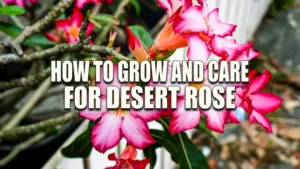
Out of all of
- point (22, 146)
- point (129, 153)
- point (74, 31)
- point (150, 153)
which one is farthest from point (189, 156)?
point (22, 146)

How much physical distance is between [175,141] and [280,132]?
1.47 metres

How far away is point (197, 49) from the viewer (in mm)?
560

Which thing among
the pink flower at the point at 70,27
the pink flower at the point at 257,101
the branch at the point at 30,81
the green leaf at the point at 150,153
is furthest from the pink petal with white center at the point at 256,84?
the pink flower at the point at 70,27

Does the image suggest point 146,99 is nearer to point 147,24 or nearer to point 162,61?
point 162,61

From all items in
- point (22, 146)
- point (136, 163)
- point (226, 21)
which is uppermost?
point (136, 163)

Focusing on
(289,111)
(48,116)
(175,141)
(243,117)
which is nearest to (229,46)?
(175,141)

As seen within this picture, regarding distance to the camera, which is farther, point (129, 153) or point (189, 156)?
point (189, 156)

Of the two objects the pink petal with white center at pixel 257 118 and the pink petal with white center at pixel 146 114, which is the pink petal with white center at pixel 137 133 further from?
the pink petal with white center at pixel 257 118

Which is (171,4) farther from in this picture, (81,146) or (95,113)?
A: (81,146)

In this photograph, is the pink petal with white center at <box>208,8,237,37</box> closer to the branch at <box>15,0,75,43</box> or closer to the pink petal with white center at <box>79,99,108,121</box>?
the pink petal with white center at <box>79,99,108,121</box>

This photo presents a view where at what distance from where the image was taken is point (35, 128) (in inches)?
41.1

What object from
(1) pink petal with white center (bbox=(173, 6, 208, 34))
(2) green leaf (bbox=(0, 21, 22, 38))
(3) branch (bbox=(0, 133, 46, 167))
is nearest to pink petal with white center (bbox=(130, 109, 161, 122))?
(1) pink petal with white center (bbox=(173, 6, 208, 34))

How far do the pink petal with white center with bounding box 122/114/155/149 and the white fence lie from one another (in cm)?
46

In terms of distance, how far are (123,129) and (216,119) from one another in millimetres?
120
